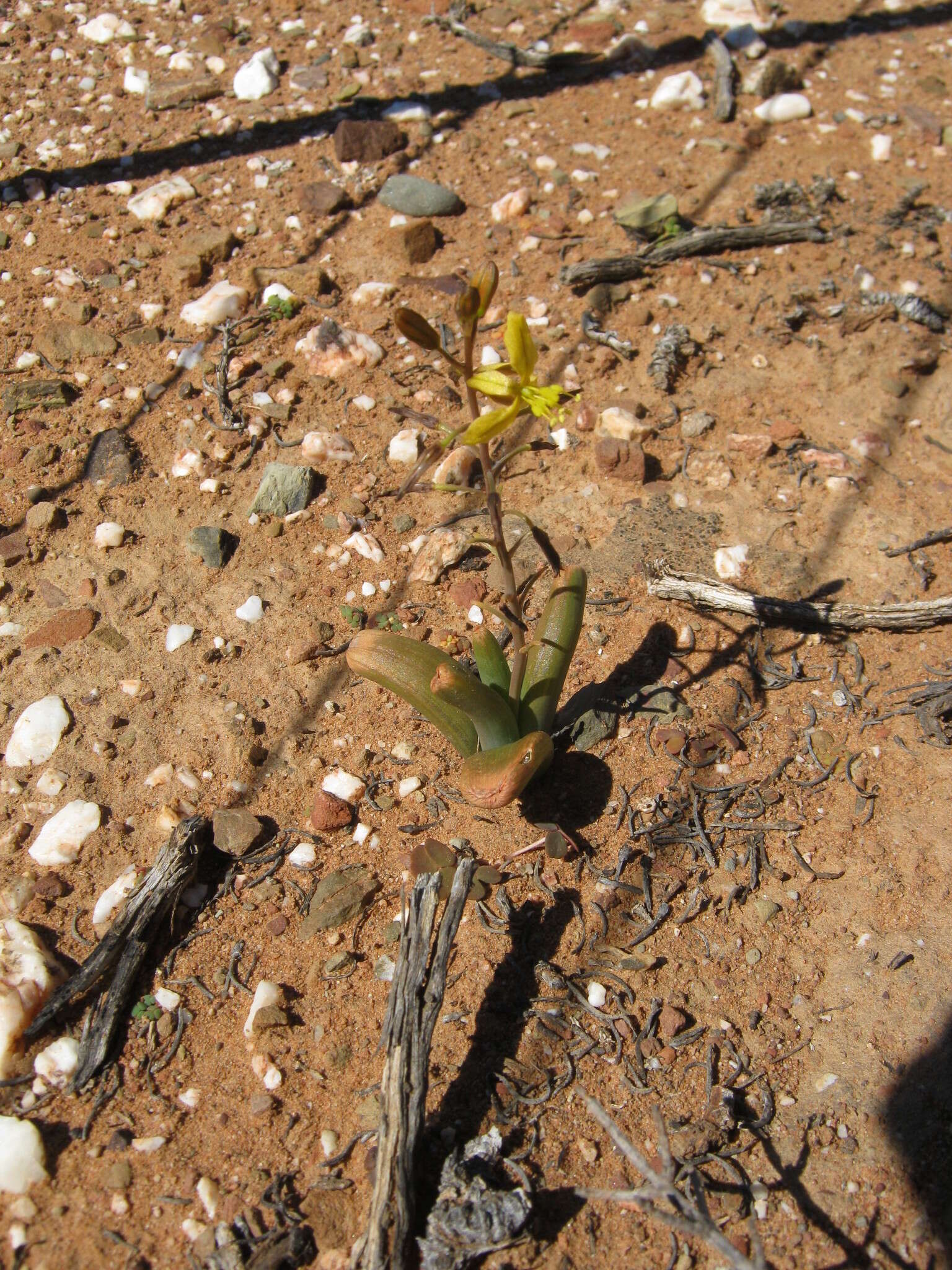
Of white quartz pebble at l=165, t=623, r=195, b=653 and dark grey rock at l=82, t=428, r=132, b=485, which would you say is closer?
white quartz pebble at l=165, t=623, r=195, b=653

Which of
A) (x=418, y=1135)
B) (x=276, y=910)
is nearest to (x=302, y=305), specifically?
(x=276, y=910)

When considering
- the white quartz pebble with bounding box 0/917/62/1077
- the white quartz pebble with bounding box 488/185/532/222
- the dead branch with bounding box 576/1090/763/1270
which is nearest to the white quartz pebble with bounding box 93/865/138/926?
the white quartz pebble with bounding box 0/917/62/1077

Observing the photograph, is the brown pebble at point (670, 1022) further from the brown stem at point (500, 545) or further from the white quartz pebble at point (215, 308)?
the white quartz pebble at point (215, 308)

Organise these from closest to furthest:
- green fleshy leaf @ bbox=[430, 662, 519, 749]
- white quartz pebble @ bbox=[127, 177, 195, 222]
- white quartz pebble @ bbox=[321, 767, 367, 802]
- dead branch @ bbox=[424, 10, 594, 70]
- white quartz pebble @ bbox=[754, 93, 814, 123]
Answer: green fleshy leaf @ bbox=[430, 662, 519, 749]
white quartz pebble @ bbox=[321, 767, 367, 802]
white quartz pebble @ bbox=[127, 177, 195, 222]
white quartz pebble @ bbox=[754, 93, 814, 123]
dead branch @ bbox=[424, 10, 594, 70]

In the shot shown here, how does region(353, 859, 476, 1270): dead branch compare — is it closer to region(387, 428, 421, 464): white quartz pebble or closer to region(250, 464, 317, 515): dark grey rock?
region(250, 464, 317, 515): dark grey rock

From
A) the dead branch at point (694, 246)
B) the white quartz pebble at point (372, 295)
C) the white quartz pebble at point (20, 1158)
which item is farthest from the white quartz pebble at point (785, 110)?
the white quartz pebble at point (20, 1158)

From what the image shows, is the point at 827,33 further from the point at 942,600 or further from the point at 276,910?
the point at 276,910
